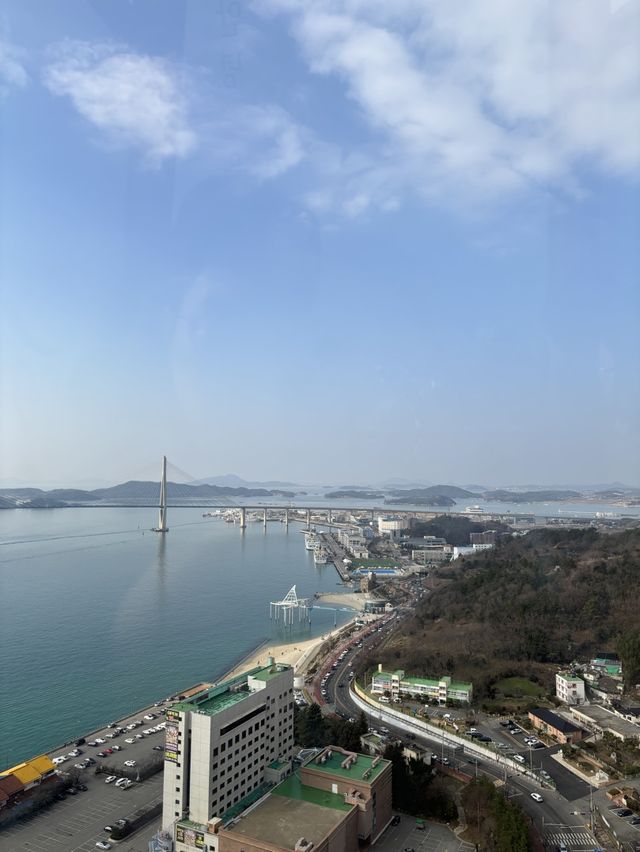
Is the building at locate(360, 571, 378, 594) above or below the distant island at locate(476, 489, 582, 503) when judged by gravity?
below

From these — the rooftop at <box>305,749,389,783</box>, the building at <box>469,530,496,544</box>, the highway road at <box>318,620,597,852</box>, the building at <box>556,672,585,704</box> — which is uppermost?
the building at <box>469,530,496,544</box>

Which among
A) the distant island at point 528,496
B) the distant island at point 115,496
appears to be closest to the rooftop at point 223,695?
the distant island at point 115,496

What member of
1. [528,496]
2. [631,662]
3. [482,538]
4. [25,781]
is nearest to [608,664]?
[631,662]

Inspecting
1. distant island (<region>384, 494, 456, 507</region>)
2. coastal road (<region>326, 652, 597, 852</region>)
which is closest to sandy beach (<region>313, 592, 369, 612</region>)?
coastal road (<region>326, 652, 597, 852</region>)

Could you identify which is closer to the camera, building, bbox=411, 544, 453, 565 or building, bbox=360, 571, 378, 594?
building, bbox=360, 571, 378, 594

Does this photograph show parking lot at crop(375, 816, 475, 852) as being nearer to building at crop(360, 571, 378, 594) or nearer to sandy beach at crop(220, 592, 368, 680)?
sandy beach at crop(220, 592, 368, 680)

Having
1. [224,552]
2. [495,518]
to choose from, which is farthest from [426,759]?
[495,518]

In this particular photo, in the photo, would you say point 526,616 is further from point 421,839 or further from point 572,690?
point 421,839
